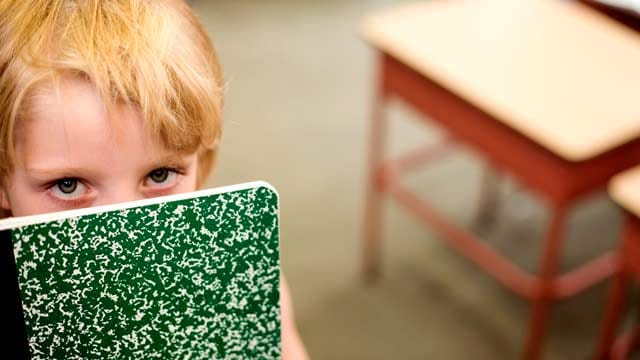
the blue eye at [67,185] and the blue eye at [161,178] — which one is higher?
the blue eye at [67,185]

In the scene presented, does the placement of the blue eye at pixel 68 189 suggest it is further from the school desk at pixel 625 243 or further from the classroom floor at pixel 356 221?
the classroom floor at pixel 356 221

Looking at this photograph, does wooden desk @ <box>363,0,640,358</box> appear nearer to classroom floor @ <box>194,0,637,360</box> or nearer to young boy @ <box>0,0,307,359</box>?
classroom floor @ <box>194,0,637,360</box>

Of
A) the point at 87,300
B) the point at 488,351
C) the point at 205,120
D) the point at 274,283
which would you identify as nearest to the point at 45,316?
the point at 87,300

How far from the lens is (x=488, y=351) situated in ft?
7.37

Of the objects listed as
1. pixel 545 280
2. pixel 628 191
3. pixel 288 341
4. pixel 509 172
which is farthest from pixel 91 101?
pixel 545 280

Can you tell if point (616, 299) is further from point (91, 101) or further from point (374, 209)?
point (91, 101)

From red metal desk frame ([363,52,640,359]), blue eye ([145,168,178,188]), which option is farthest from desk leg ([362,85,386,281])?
blue eye ([145,168,178,188])

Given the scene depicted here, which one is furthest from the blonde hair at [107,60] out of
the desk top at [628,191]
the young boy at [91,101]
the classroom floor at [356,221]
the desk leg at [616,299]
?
the classroom floor at [356,221]

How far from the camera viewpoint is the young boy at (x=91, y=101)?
36.3 inches

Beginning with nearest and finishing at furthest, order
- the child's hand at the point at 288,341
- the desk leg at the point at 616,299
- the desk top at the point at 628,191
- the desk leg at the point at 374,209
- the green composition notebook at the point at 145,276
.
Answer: the green composition notebook at the point at 145,276 → the child's hand at the point at 288,341 → the desk top at the point at 628,191 → the desk leg at the point at 616,299 → the desk leg at the point at 374,209

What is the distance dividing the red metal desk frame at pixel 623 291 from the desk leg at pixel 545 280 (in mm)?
129

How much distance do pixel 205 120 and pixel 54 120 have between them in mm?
176

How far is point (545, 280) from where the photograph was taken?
75.7 inches

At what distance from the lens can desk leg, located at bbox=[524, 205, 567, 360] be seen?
1.78 m
